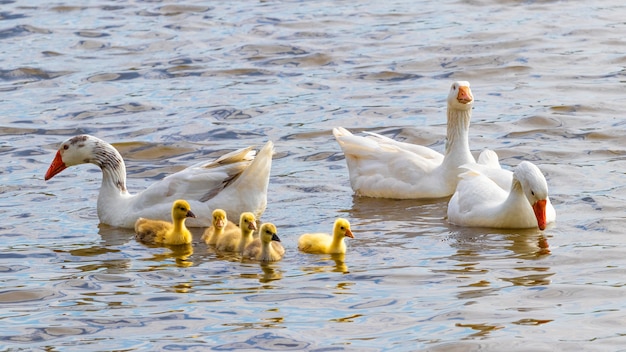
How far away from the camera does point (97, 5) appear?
2544 cm

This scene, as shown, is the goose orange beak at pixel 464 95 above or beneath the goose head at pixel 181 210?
above

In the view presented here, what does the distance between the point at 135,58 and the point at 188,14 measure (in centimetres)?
380

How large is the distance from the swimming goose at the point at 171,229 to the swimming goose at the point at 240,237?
41 cm

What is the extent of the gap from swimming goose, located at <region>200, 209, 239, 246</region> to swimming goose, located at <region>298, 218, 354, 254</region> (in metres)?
0.79

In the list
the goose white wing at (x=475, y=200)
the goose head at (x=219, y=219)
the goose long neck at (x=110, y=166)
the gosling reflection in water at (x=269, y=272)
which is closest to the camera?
the gosling reflection in water at (x=269, y=272)

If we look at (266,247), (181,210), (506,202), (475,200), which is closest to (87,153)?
(181,210)

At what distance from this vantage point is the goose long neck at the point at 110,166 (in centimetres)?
1251

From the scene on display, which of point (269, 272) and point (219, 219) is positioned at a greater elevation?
point (219, 219)

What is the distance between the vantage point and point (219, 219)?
36.2 feet

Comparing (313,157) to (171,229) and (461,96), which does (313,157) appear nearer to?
(461,96)

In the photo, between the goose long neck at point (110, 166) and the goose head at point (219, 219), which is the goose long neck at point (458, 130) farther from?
the goose long neck at point (110, 166)

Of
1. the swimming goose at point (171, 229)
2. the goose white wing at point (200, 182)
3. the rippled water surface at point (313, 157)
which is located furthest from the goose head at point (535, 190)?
the swimming goose at point (171, 229)

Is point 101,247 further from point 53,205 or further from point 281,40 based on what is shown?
point 281,40

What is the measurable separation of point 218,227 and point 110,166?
1999 millimetres
